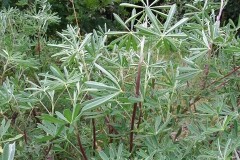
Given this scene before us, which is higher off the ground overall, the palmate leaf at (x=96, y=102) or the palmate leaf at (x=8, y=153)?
the palmate leaf at (x=8, y=153)

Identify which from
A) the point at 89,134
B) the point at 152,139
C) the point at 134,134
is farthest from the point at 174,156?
the point at 89,134

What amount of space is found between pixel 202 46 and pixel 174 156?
378 millimetres

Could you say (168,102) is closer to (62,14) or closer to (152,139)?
(152,139)

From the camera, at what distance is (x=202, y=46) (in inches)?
48.0

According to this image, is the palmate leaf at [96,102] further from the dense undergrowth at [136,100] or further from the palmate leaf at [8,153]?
the palmate leaf at [8,153]

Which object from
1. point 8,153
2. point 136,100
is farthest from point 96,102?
point 8,153

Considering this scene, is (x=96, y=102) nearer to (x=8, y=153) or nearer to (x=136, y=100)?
(x=136, y=100)

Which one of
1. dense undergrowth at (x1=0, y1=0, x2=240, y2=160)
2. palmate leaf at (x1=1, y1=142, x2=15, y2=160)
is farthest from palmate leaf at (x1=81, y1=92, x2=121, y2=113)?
palmate leaf at (x1=1, y1=142, x2=15, y2=160)

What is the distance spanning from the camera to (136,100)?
3.10 feet

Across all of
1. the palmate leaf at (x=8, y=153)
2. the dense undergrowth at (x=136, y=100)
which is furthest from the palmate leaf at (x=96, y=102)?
the palmate leaf at (x=8, y=153)

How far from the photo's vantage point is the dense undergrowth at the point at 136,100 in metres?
0.98

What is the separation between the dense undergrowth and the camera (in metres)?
0.98

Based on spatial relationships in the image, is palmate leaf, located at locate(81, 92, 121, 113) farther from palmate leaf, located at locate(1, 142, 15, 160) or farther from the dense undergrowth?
palmate leaf, located at locate(1, 142, 15, 160)

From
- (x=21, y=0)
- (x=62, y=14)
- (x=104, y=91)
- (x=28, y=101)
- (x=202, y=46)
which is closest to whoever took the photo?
(x=104, y=91)
